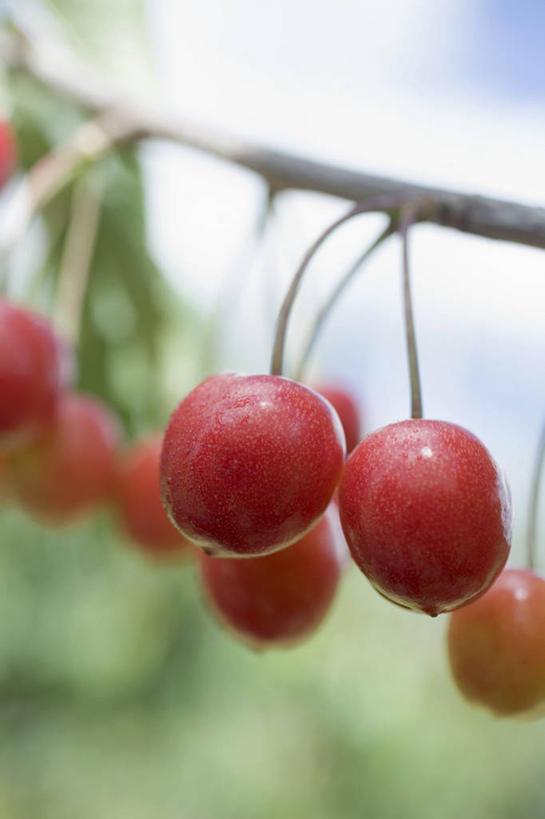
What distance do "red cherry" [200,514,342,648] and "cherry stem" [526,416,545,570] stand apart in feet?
0.73

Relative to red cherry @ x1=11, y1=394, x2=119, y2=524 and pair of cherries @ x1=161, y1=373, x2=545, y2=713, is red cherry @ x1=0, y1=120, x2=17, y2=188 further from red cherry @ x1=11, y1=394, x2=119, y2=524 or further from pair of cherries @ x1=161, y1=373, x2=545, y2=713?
A: pair of cherries @ x1=161, y1=373, x2=545, y2=713

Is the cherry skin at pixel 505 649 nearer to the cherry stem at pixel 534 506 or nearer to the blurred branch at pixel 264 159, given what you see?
the cherry stem at pixel 534 506

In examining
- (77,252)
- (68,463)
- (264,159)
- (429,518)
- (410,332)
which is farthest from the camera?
(77,252)

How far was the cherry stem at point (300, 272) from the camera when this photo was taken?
826mm

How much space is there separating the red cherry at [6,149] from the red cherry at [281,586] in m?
1.20

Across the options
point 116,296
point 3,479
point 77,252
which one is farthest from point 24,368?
point 116,296

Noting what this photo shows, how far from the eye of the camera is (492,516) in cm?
70

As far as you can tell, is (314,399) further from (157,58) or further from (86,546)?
(86,546)

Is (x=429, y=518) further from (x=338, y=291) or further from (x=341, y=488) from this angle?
(x=338, y=291)

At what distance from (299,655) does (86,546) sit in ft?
13.4

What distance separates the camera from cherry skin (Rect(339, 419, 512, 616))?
0.69 metres

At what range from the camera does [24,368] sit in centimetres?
112

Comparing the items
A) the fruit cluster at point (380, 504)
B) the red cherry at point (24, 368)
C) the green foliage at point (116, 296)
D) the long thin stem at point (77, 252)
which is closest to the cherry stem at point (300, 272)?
the fruit cluster at point (380, 504)

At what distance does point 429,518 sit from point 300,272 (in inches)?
11.2
